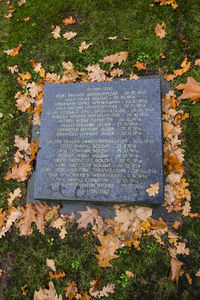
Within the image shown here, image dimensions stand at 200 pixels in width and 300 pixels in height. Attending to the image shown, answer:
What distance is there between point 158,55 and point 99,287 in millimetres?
3361

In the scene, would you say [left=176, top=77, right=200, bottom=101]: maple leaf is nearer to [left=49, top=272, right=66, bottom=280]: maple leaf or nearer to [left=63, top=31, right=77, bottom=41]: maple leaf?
[left=63, top=31, right=77, bottom=41]: maple leaf

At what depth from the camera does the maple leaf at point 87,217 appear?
108 inches

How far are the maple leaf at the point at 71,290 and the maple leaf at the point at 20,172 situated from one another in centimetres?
148

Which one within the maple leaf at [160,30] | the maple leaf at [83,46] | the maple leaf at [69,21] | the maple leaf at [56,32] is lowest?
the maple leaf at [83,46]

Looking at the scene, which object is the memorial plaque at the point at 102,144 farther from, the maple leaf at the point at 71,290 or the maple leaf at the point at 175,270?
the maple leaf at the point at 71,290

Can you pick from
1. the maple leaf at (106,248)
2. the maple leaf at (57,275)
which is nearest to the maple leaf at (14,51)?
the maple leaf at (106,248)

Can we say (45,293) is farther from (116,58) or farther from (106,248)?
(116,58)

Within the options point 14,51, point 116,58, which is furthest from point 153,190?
point 14,51

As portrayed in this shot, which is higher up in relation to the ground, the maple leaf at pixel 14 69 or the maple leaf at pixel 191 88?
the maple leaf at pixel 14 69

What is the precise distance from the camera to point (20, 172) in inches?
121

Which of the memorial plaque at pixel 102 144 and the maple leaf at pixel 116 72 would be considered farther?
the maple leaf at pixel 116 72

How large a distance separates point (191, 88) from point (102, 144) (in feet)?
5.19

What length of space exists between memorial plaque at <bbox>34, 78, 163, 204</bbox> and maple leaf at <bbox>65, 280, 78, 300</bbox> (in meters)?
1.06

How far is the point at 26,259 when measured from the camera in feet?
9.21
